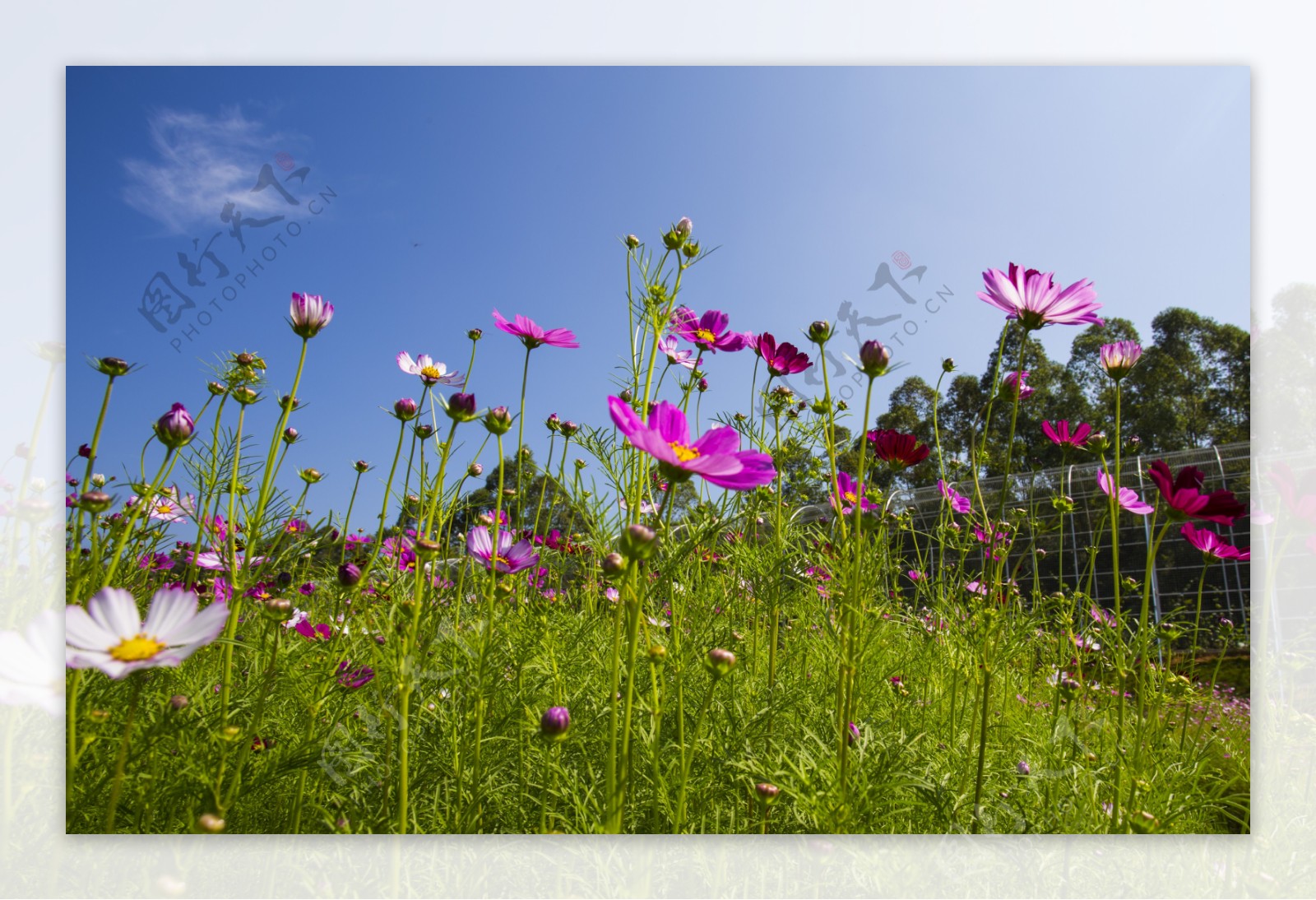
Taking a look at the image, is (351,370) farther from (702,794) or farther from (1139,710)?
(1139,710)

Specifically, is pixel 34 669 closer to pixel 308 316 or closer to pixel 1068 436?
pixel 308 316

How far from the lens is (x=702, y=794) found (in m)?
1.00

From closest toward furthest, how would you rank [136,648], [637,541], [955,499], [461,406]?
[637,541]
[136,648]
[461,406]
[955,499]

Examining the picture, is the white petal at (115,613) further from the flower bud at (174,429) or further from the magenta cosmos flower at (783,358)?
the magenta cosmos flower at (783,358)

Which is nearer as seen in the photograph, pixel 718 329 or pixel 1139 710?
pixel 1139 710

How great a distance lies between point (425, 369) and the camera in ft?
3.59

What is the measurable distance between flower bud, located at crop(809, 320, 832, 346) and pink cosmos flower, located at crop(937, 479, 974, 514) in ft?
1.44

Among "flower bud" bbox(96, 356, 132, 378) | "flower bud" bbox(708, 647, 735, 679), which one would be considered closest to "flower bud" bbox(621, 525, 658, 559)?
"flower bud" bbox(708, 647, 735, 679)

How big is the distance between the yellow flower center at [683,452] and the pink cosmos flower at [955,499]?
70 cm


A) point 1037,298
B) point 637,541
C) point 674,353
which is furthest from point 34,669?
point 1037,298

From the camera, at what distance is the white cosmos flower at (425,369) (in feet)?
3.57

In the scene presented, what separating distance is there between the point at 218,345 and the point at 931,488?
5.99 feet

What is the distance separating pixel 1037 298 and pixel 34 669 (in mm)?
1225

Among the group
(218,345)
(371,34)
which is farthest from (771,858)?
(371,34)
